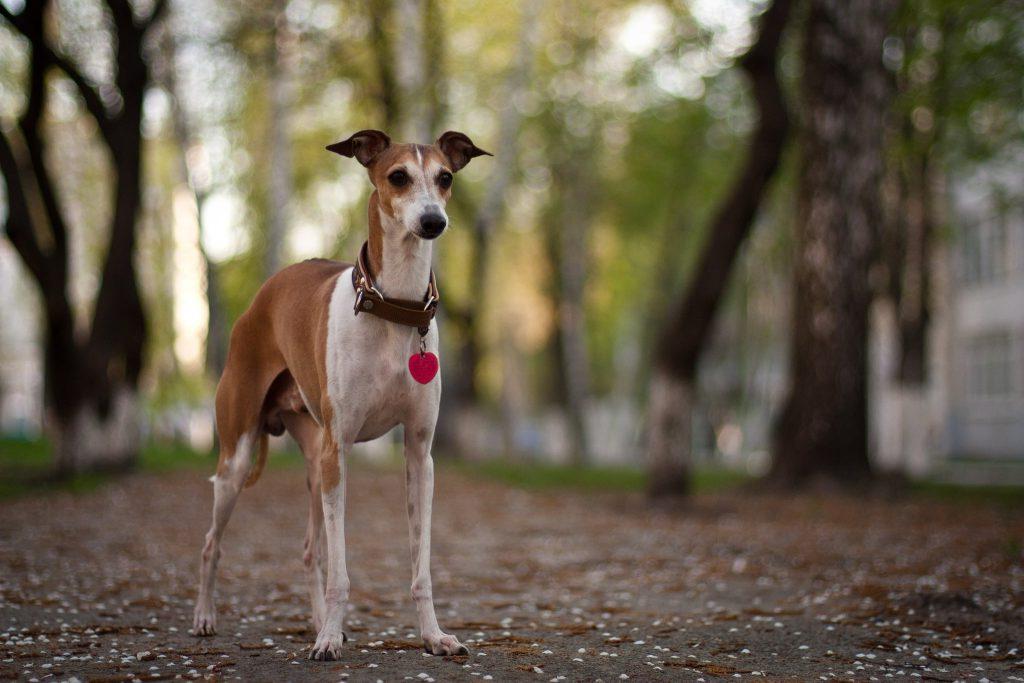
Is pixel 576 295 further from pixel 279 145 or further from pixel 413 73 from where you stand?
pixel 413 73

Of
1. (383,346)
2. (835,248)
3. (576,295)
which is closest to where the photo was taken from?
(383,346)

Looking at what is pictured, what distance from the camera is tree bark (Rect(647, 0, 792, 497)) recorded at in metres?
13.4

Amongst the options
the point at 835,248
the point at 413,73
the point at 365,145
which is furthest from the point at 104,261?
the point at 365,145

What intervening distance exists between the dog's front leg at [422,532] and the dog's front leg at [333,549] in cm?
34

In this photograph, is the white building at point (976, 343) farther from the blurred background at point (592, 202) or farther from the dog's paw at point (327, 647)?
the dog's paw at point (327, 647)

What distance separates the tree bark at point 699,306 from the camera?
13.4 meters

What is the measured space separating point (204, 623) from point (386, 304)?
2.04 m

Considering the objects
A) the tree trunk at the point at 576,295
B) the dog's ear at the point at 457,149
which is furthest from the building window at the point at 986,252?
the dog's ear at the point at 457,149

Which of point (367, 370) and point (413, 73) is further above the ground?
point (413, 73)

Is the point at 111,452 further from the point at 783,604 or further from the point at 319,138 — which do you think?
the point at 319,138

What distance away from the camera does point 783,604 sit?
7.18 m

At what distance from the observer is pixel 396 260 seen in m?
5.20

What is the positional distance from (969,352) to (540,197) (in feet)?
50.1

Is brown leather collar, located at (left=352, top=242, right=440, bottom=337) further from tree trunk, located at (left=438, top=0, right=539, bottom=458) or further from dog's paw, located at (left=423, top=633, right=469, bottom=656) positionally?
tree trunk, located at (left=438, top=0, right=539, bottom=458)
